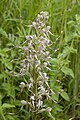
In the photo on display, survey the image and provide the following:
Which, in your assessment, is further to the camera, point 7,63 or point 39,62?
point 7,63

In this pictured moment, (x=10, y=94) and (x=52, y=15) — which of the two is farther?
(x=52, y=15)

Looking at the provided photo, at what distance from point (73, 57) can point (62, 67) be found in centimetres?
38

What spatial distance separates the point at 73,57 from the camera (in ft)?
9.37

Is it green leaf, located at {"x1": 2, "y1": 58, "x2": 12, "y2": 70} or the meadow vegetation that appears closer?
the meadow vegetation

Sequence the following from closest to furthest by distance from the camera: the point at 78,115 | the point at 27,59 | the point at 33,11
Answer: the point at 27,59, the point at 78,115, the point at 33,11

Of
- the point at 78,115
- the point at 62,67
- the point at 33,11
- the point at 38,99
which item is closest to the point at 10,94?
the point at 38,99

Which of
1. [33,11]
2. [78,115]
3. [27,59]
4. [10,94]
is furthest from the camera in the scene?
[33,11]

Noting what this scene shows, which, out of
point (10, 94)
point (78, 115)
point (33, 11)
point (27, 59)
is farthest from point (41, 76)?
point (33, 11)

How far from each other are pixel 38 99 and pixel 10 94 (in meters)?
0.21

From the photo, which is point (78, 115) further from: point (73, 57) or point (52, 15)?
point (52, 15)

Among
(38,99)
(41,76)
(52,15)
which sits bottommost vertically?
(38,99)

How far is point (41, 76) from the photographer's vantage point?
219 cm

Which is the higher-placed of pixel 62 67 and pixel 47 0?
pixel 47 0

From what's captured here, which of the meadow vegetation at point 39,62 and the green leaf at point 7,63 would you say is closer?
the meadow vegetation at point 39,62
